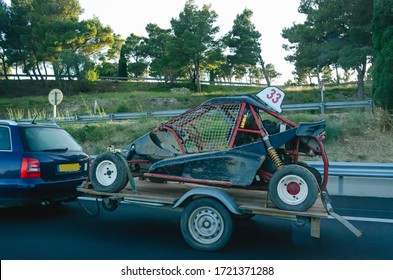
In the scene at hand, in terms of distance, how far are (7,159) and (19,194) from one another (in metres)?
0.56

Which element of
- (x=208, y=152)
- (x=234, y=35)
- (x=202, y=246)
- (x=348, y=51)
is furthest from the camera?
(x=234, y=35)

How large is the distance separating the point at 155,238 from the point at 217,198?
1.28 m

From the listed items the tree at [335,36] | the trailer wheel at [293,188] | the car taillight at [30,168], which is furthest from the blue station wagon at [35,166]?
the tree at [335,36]

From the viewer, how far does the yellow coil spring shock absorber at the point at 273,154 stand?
16.2 ft

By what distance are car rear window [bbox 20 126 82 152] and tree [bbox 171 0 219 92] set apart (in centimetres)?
3342

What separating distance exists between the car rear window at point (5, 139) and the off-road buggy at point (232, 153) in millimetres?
1586

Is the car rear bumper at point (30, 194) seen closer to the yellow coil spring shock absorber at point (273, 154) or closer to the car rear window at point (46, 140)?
the car rear window at point (46, 140)

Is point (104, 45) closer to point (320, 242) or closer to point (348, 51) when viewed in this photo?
point (348, 51)

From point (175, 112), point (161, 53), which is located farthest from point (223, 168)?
point (161, 53)

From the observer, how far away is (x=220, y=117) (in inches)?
212

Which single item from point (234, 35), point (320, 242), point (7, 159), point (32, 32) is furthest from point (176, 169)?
point (32, 32)

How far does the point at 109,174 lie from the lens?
5.53m

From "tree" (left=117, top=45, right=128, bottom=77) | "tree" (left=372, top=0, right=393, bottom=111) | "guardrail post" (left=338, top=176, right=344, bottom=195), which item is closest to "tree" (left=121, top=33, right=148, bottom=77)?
"tree" (left=117, top=45, right=128, bottom=77)

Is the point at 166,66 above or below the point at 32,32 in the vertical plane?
below
